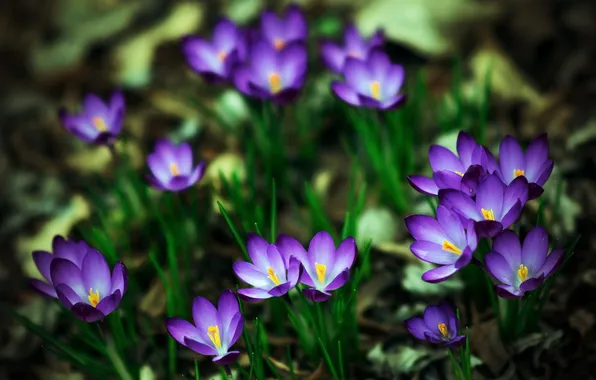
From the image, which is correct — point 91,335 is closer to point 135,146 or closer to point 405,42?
point 135,146

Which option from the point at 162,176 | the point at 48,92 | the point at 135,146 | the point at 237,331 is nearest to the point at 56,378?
the point at 162,176

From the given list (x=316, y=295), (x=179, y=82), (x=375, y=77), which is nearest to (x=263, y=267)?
(x=316, y=295)

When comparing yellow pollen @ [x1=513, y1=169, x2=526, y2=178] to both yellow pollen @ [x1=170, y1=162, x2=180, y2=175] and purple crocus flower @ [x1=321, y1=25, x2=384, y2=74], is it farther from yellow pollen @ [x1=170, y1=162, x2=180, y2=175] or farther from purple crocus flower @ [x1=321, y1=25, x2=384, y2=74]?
yellow pollen @ [x1=170, y1=162, x2=180, y2=175]

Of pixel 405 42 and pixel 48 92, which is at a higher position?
pixel 405 42


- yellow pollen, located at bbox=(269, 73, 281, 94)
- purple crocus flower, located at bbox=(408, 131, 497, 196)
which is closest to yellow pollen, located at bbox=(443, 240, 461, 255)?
purple crocus flower, located at bbox=(408, 131, 497, 196)

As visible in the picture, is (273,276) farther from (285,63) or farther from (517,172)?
(285,63)
